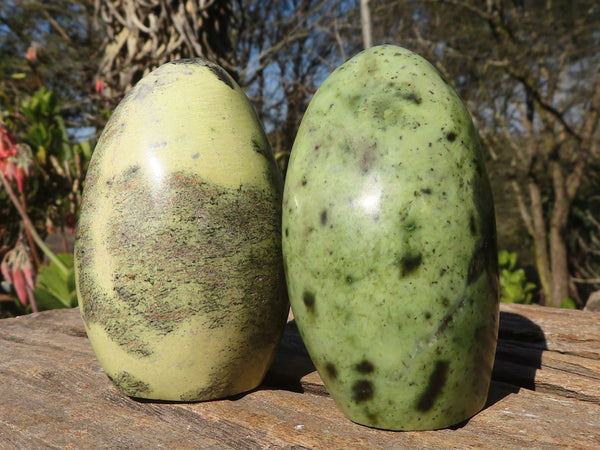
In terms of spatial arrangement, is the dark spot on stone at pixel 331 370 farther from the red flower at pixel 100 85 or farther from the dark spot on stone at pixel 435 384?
the red flower at pixel 100 85

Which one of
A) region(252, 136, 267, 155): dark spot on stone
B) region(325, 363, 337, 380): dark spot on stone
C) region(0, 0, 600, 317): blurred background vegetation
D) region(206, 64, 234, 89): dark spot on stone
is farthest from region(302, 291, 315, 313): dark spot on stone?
region(0, 0, 600, 317): blurred background vegetation

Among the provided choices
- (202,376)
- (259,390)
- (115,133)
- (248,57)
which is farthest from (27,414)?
(248,57)

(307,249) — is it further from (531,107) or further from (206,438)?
(531,107)

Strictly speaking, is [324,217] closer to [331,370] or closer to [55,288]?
[331,370]

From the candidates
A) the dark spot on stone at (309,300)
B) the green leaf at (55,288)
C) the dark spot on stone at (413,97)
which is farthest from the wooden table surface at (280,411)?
the green leaf at (55,288)

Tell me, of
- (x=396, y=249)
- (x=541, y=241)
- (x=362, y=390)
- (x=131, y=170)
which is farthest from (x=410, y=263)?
(x=541, y=241)
